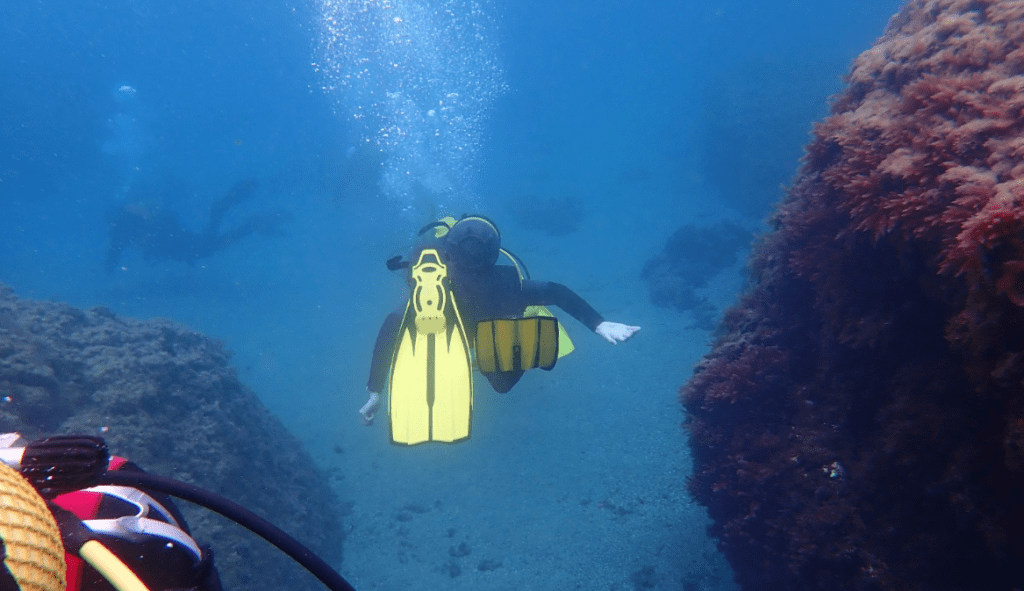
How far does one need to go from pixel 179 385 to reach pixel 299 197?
29.9m

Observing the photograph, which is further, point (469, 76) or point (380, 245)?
point (469, 76)

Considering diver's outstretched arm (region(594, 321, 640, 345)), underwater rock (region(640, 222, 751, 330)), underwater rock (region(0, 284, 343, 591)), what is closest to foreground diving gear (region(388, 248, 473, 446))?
diver's outstretched arm (region(594, 321, 640, 345))

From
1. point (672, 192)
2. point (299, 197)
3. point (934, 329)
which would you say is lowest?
point (934, 329)

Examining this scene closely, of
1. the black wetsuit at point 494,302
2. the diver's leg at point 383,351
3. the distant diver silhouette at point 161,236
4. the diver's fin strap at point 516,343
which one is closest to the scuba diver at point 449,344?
the diver's fin strap at point 516,343

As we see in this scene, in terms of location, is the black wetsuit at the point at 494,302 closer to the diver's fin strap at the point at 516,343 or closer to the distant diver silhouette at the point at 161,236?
the diver's fin strap at the point at 516,343

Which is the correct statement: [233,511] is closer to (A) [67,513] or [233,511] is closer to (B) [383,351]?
(A) [67,513]

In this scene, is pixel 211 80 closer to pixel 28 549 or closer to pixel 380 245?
pixel 380 245

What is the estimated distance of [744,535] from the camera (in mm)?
5066

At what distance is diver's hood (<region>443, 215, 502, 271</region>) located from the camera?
5.15 metres

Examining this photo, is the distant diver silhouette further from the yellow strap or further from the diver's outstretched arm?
the yellow strap

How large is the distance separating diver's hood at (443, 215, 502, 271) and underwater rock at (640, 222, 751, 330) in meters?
10.5

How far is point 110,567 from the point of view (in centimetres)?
92

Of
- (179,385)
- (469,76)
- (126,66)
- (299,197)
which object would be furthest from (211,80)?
(179,385)

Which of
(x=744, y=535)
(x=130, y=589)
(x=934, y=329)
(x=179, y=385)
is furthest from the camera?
(x=179, y=385)
